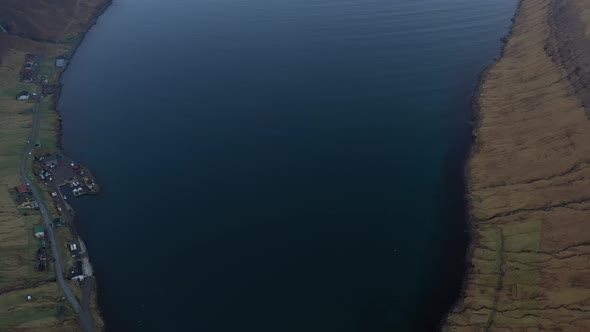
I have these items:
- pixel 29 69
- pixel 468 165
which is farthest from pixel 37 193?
pixel 468 165

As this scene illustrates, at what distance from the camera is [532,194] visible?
7300 centimetres

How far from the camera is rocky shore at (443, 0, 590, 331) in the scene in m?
58.4

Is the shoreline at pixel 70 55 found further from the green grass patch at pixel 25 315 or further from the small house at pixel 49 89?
the green grass patch at pixel 25 315

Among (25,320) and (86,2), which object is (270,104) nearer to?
(25,320)

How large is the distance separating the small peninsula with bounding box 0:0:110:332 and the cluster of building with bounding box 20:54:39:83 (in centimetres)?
24

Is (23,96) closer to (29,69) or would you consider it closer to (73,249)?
(29,69)

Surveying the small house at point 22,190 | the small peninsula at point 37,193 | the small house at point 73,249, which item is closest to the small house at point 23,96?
the small peninsula at point 37,193

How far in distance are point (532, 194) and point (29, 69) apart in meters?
129

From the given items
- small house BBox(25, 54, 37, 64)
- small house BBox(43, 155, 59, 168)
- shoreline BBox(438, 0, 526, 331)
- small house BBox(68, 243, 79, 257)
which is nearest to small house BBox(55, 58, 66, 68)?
small house BBox(25, 54, 37, 64)

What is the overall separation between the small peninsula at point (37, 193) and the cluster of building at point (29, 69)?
0.78 ft

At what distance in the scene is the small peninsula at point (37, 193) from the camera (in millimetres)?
61969

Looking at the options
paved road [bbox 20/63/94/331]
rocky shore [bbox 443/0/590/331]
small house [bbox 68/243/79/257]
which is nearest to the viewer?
rocky shore [bbox 443/0/590/331]

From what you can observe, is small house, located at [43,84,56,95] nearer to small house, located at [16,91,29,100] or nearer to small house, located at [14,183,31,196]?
small house, located at [16,91,29,100]

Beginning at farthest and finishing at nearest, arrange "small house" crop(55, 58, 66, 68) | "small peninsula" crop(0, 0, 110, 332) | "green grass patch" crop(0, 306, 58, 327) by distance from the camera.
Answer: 1. "small house" crop(55, 58, 66, 68)
2. "small peninsula" crop(0, 0, 110, 332)
3. "green grass patch" crop(0, 306, 58, 327)
